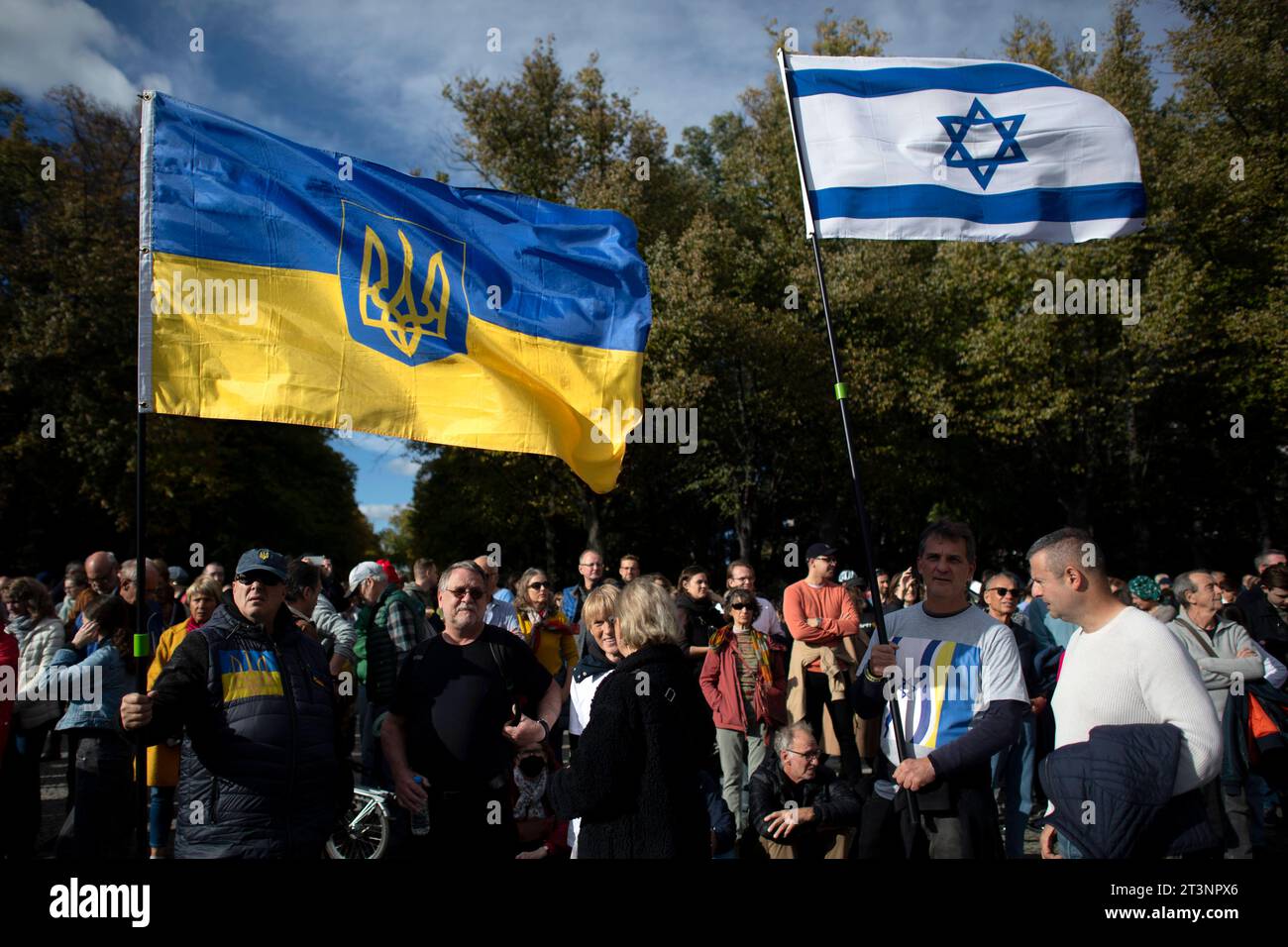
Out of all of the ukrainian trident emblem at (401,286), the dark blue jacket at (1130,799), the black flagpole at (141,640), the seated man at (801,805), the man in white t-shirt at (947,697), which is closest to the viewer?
the dark blue jacket at (1130,799)

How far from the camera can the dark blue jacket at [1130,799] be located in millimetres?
2824

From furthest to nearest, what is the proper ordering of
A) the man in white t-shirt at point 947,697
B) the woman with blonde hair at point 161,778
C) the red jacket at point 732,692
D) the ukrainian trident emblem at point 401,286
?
the red jacket at point 732,692 < the woman with blonde hair at point 161,778 < the ukrainian trident emblem at point 401,286 < the man in white t-shirt at point 947,697

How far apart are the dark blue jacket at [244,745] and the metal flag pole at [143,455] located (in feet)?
0.55

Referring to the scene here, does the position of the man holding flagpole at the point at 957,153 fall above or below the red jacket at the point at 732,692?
above

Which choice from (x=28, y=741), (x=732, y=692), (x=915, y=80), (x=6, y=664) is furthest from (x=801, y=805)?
(x=28, y=741)

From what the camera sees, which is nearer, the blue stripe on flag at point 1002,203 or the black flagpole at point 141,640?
the black flagpole at point 141,640

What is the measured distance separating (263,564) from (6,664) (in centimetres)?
244

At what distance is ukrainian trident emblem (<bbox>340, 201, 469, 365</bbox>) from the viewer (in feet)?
15.4

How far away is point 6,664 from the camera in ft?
16.8

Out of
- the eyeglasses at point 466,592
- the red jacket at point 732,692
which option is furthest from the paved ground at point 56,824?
the eyeglasses at point 466,592

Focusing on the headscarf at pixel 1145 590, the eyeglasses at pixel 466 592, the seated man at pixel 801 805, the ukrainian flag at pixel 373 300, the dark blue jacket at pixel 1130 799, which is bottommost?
the seated man at pixel 801 805

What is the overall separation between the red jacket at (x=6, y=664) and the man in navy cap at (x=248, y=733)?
2021mm

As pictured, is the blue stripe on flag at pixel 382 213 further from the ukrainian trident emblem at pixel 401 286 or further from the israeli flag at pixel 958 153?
the israeli flag at pixel 958 153
